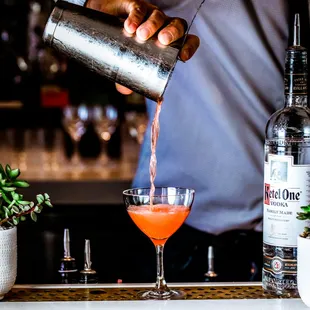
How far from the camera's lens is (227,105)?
2141 mm

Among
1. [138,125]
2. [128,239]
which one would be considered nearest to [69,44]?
[128,239]

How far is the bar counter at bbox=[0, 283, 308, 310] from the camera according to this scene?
1268 mm

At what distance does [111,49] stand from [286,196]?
1.49ft

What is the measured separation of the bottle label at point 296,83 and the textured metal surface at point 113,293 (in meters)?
0.36

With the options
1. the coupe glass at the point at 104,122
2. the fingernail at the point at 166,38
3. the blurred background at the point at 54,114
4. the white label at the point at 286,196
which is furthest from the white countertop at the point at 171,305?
the coupe glass at the point at 104,122

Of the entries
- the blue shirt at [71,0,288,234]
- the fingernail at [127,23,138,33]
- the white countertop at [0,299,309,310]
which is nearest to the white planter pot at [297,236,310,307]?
the white countertop at [0,299,309,310]

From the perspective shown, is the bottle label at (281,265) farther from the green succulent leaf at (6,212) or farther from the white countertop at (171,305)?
the green succulent leaf at (6,212)

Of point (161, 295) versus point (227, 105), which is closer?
point (161, 295)

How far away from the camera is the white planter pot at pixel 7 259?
1.27 meters

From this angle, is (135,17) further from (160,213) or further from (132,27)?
(160,213)

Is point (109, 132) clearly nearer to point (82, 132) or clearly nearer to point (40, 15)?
point (82, 132)

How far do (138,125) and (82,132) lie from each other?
28cm

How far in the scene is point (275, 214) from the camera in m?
1.33

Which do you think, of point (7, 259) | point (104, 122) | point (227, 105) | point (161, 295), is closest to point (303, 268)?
point (161, 295)
